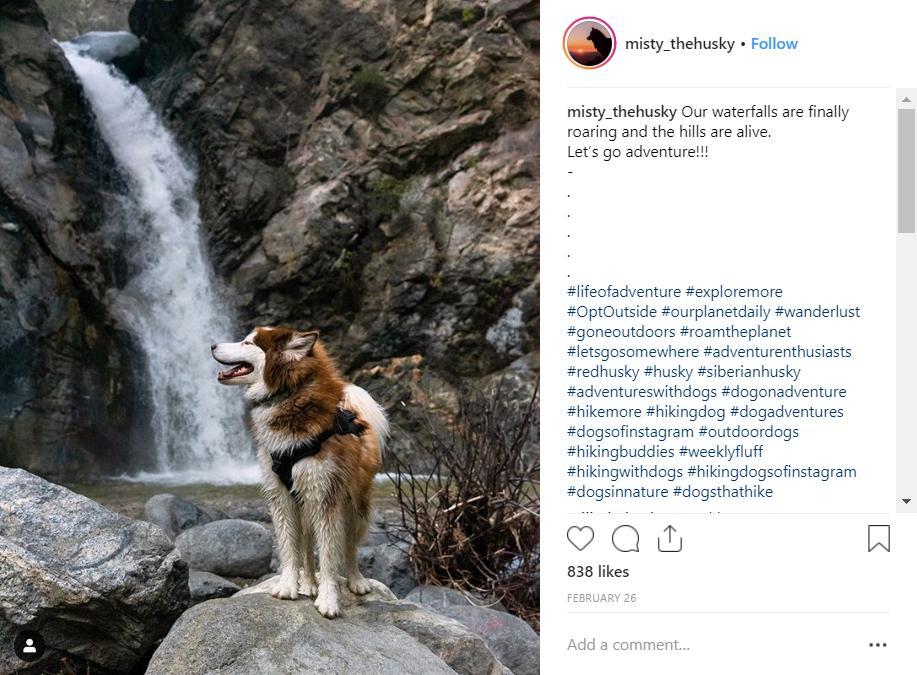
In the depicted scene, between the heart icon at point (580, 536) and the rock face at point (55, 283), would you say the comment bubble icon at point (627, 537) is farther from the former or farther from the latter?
the rock face at point (55, 283)

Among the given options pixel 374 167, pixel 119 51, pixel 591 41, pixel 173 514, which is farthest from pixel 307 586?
pixel 119 51

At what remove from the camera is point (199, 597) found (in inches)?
206

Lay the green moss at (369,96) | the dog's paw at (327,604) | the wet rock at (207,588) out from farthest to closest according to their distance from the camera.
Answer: the green moss at (369,96)
the wet rock at (207,588)
the dog's paw at (327,604)

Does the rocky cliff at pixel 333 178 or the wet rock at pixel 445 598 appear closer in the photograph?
the wet rock at pixel 445 598

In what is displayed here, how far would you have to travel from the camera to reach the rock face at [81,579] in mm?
4023

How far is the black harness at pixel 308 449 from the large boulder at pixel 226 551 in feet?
9.97

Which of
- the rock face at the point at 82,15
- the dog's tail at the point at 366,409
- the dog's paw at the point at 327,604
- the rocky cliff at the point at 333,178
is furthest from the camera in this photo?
the rock face at the point at 82,15

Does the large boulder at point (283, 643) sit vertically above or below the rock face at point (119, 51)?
below

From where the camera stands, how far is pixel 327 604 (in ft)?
13.0

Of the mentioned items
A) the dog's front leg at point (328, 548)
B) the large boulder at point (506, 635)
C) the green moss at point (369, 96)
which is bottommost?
the large boulder at point (506, 635)

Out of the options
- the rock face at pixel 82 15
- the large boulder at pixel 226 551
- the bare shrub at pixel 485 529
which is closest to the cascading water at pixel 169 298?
the large boulder at pixel 226 551

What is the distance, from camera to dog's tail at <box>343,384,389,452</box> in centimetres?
425

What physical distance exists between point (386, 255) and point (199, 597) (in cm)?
1189

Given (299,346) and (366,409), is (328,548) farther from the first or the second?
(299,346)
